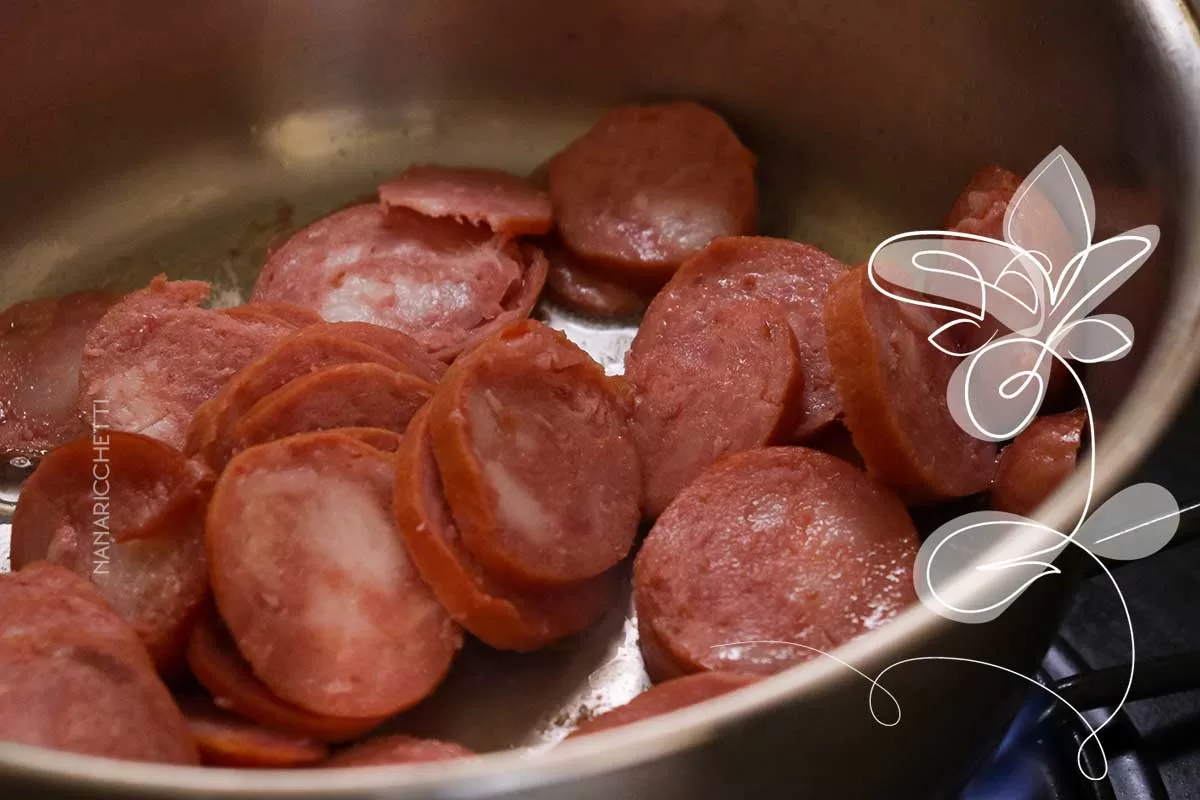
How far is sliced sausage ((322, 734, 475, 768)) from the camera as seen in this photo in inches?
46.5

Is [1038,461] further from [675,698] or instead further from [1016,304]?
[675,698]

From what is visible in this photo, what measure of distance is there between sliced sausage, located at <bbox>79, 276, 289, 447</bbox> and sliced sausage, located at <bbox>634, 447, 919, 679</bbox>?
0.66m

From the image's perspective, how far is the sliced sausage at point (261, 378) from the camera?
137cm

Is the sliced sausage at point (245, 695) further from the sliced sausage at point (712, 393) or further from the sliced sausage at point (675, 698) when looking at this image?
the sliced sausage at point (712, 393)

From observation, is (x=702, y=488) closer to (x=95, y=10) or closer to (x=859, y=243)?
(x=859, y=243)

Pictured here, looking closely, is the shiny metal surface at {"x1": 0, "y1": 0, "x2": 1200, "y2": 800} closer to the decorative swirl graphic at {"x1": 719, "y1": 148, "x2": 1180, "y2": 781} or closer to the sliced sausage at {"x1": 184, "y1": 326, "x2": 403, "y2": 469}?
the decorative swirl graphic at {"x1": 719, "y1": 148, "x2": 1180, "y2": 781}

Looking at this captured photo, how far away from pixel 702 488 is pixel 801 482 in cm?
12

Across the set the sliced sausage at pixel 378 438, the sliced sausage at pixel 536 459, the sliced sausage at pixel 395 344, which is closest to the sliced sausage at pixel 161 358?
the sliced sausage at pixel 395 344

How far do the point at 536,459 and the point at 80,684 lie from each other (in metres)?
0.55

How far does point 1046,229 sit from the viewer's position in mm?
1385

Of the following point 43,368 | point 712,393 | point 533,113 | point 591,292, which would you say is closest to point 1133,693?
point 712,393

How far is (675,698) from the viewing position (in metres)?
1.08

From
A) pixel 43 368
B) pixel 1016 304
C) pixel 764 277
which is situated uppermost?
pixel 1016 304

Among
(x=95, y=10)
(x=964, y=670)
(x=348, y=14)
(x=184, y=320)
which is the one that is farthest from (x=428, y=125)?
(x=964, y=670)
